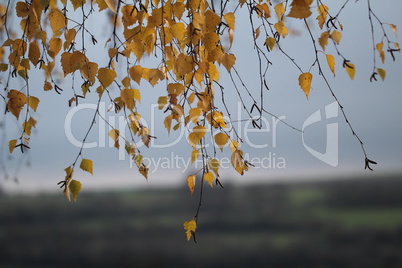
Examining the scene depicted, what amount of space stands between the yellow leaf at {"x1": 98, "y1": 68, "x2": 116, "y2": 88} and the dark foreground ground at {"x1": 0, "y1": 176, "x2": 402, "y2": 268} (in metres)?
2.40

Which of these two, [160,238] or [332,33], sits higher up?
[332,33]

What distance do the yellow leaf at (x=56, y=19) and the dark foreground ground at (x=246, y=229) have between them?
2378 mm

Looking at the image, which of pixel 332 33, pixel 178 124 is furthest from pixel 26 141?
pixel 332 33

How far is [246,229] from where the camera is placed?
3.40m

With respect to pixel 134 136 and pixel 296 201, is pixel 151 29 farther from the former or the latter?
pixel 296 201

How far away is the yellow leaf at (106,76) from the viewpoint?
92 cm

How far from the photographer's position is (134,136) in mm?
1173

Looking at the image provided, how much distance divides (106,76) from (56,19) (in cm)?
16

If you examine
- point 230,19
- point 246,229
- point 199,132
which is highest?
point 230,19

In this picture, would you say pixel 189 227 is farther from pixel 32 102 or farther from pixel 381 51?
pixel 381 51

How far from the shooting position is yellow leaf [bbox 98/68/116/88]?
36.1 inches

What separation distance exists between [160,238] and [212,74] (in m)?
2.56

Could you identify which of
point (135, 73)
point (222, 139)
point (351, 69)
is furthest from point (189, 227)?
point (351, 69)

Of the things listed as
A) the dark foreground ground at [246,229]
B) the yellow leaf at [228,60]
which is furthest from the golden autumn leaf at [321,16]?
the dark foreground ground at [246,229]
